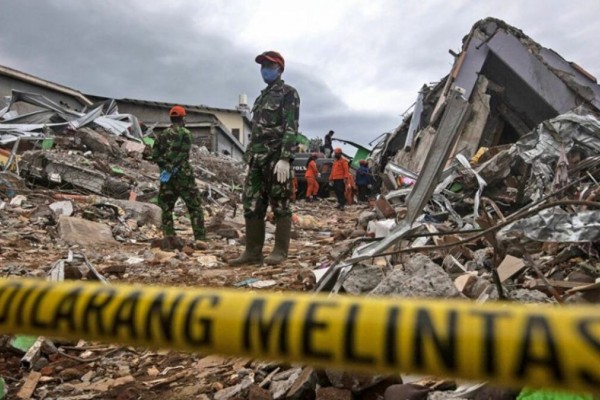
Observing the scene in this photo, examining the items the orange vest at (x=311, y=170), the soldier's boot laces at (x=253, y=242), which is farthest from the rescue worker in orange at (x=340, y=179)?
the soldier's boot laces at (x=253, y=242)

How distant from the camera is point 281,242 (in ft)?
14.5

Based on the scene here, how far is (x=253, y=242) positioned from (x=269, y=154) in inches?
31.2

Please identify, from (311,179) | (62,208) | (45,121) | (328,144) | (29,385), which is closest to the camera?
(29,385)

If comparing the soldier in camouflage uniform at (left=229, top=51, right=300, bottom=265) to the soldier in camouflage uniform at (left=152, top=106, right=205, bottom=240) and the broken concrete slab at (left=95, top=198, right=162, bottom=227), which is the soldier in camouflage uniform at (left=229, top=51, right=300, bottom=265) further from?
the broken concrete slab at (left=95, top=198, right=162, bottom=227)

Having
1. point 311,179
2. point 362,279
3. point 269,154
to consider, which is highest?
point 311,179

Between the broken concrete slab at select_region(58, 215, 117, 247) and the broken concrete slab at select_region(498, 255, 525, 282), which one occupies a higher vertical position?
the broken concrete slab at select_region(58, 215, 117, 247)

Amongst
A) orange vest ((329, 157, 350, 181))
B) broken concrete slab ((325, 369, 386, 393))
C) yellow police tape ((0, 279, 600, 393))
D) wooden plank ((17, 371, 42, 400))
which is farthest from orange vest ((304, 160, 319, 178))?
yellow police tape ((0, 279, 600, 393))

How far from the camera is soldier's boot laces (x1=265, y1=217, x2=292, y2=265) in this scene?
436cm

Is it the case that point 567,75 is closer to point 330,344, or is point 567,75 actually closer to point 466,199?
point 466,199

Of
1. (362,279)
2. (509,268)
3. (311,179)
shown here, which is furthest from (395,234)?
(311,179)

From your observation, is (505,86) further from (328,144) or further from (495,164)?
(328,144)

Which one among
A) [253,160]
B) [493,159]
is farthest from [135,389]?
[493,159]

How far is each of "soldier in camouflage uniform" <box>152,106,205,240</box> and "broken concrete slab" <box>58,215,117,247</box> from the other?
0.75 m

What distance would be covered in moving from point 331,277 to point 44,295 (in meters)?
1.76
